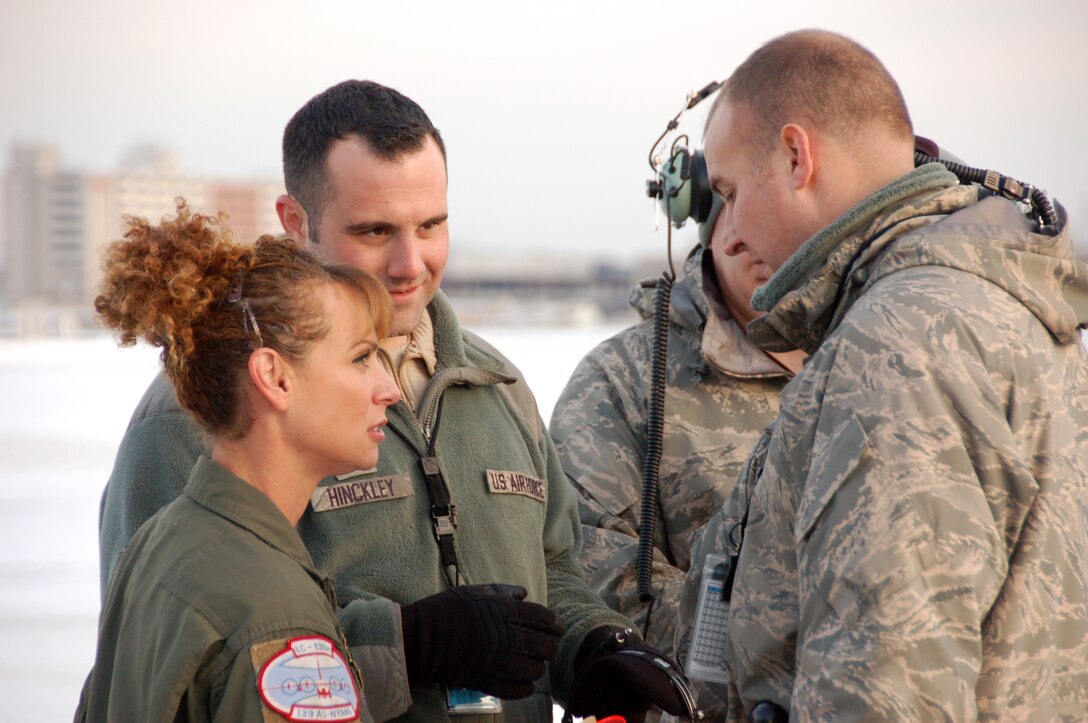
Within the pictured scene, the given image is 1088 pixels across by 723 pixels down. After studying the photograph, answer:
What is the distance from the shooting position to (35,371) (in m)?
18.3

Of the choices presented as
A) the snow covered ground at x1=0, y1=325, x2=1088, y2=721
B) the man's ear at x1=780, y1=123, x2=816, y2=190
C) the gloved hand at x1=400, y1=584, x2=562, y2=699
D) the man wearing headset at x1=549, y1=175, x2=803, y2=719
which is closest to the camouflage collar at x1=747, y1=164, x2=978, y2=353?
the man's ear at x1=780, y1=123, x2=816, y2=190

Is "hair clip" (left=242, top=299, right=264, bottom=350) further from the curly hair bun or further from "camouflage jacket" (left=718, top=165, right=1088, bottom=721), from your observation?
"camouflage jacket" (left=718, top=165, right=1088, bottom=721)

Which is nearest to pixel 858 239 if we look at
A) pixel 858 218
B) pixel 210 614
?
pixel 858 218

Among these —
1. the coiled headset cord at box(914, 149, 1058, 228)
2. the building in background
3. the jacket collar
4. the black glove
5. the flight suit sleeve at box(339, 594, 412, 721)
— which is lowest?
the building in background

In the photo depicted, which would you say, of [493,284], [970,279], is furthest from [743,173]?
[493,284]

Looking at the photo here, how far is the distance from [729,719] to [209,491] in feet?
2.99

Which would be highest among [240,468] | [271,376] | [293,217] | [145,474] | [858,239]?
[858,239]

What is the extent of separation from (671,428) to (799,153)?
42.2 inches

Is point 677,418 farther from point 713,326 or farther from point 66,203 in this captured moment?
point 66,203

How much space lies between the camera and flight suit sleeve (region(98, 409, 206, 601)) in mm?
2004

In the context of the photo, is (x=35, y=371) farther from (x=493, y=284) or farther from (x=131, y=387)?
(x=493, y=284)

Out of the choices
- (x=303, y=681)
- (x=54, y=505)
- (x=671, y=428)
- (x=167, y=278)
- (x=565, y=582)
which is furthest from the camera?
(x=54, y=505)

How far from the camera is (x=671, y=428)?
2852 millimetres

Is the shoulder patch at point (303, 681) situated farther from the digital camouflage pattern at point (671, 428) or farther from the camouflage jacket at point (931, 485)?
the digital camouflage pattern at point (671, 428)
